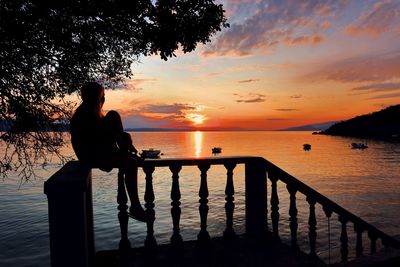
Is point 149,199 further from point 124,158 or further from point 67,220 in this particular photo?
point 67,220

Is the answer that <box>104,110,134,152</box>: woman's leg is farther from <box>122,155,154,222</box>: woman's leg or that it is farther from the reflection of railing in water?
the reflection of railing in water

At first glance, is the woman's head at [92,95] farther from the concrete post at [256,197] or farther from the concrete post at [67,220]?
the concrete post at [256,197]

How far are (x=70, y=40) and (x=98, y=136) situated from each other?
6.03m

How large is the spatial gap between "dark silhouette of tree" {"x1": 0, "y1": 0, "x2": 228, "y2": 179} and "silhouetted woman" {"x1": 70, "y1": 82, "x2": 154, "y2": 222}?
4.23 metres

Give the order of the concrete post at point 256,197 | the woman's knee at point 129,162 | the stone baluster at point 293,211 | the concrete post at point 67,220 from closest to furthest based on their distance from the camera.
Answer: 1. the concrete post at point 67,220
2. the woman's knee at point 129,162
3. the stone baluster at point 293,211
4. the concrete post at point 256,197

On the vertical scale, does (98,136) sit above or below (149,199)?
above

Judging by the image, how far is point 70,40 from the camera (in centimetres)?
916

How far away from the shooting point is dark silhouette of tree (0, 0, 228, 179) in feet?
26.5

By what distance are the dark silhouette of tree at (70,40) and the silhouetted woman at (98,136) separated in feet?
13.9

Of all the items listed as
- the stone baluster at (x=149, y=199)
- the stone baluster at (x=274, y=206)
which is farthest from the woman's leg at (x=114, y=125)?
the stone baluster at (x=274, y=206)

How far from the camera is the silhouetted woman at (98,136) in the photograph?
4191 millimetres

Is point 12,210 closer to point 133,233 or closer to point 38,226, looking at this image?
point 38,226

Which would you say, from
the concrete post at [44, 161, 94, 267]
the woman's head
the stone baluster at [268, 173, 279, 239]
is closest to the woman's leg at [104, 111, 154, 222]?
the woman's head

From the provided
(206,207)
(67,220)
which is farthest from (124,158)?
(206,207)
